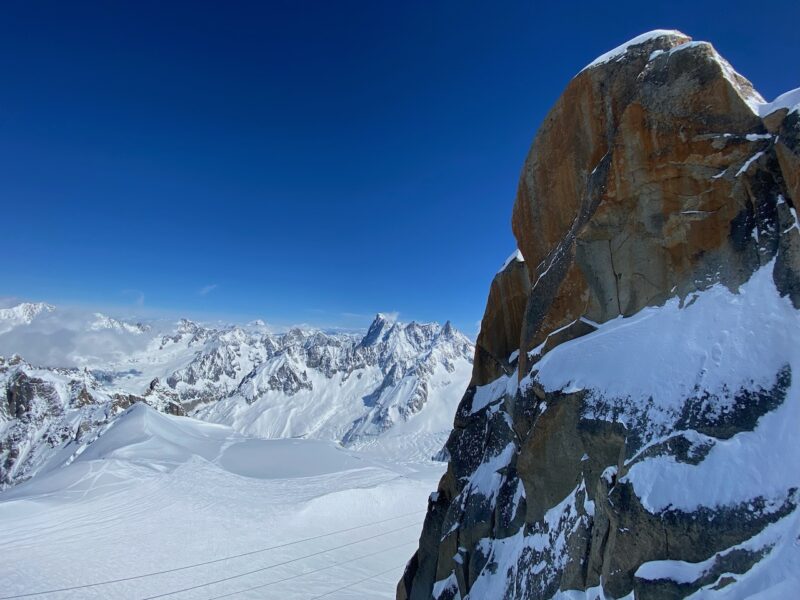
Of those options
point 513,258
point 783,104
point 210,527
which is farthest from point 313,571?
point 783,104

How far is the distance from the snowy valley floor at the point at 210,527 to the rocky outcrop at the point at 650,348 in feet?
47.4

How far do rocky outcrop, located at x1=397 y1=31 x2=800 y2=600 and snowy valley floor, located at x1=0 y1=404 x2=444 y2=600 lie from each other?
569 inches

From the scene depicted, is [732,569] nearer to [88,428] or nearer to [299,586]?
[299,586]

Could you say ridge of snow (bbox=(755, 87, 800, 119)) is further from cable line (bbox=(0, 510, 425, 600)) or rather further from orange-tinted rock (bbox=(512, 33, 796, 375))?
cable line (bbox=(0, 510, 425, 600))

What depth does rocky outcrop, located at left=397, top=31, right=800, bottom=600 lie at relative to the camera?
21.5 feet

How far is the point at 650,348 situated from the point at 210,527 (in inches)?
1162

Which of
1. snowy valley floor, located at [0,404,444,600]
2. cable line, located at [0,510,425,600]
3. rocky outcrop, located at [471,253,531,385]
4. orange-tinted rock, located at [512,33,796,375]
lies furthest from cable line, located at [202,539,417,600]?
orange-tinted rock, located at [512,33,796,375]

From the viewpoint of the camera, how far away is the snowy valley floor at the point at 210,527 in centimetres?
2083

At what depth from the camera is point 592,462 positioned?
8609 millimetres

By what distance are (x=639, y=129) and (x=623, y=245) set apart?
2.63 meters

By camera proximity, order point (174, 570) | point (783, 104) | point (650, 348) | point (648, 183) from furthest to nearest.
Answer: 1. point (174, 570)
2. point (648, 183)
3. point (650, 348)
4. point (783, 104)

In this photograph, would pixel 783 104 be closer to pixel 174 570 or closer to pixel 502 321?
pixel 502 321

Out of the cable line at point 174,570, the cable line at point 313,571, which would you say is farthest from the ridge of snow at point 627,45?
the cable line at point 174,570

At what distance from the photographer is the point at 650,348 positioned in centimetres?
857
